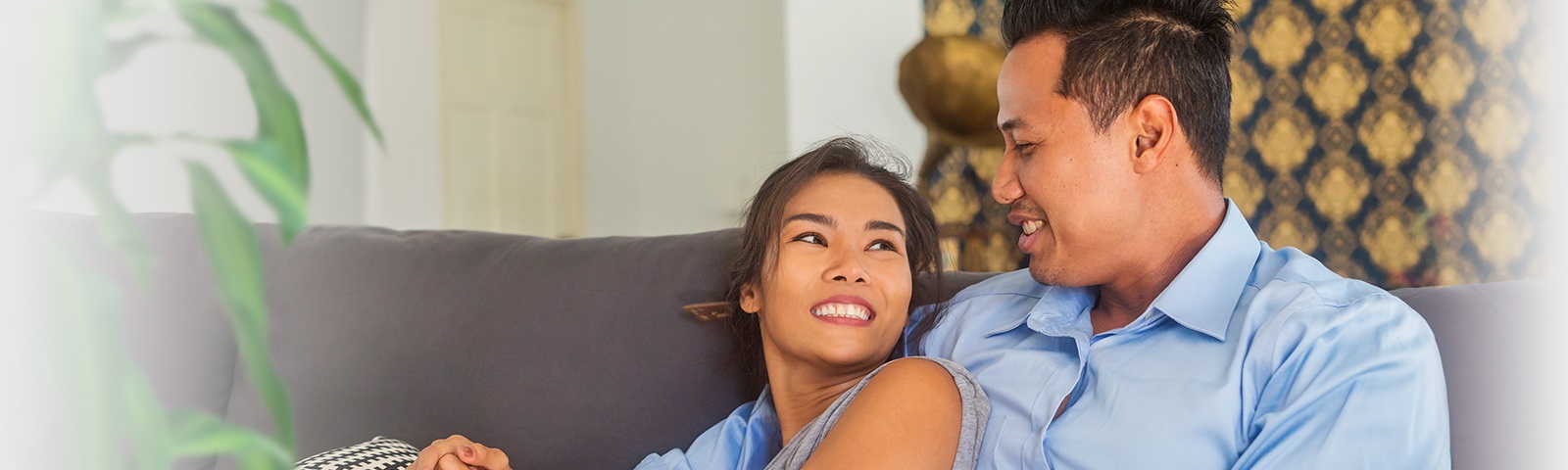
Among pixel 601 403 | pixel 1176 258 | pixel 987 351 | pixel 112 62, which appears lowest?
pixel 601 403

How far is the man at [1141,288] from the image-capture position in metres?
1.01

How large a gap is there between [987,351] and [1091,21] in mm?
390

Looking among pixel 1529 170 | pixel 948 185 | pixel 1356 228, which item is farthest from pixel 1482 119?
pixel 948 185

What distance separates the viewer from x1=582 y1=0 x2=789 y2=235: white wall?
458 cm

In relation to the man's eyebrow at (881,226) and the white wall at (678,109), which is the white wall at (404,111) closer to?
the white wall at (678,109)

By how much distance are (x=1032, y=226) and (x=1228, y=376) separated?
0.31 metres

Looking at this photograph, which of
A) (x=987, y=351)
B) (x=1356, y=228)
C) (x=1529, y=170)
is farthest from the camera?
(x=1356, y=228)

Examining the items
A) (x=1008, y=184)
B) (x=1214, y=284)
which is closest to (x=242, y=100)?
(x=1008, y=184)

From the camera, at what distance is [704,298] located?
1.56 metres

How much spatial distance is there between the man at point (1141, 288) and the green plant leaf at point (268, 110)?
0.85 metres

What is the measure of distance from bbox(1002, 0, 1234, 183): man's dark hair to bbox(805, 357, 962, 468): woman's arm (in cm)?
33

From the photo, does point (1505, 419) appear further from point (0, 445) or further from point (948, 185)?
point (948, 185)

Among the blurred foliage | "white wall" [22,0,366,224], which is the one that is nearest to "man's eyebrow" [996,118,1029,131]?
the blurred foliage

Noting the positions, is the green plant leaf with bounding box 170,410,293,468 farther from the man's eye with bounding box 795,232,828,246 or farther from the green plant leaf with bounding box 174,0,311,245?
the man's eye with bounding box 795,232,828,246
